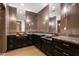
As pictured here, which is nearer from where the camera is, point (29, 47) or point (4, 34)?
point (29, 47)

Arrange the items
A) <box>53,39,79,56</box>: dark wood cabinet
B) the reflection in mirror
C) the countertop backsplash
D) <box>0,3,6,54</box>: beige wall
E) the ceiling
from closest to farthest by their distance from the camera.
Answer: <box>53,39,79,56</box>: dark wood cabinet
the countertop backsplash
the ceiling
the reflection in mirror
<box>0,3,6,54</box>: beige wall

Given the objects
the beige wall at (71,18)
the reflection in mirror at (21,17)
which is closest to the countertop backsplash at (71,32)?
the beige wall at (71,18)

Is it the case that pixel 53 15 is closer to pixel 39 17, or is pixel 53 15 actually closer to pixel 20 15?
pixel 39 17

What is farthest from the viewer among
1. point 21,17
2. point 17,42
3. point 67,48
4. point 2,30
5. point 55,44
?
point 17,42

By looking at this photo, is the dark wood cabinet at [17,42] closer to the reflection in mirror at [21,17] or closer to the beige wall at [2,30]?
the beige wall at [2,30]

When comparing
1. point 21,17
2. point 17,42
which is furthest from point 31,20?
point 17,42

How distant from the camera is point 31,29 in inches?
109

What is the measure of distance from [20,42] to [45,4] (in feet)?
5.55

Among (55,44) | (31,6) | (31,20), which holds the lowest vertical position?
(55,44)

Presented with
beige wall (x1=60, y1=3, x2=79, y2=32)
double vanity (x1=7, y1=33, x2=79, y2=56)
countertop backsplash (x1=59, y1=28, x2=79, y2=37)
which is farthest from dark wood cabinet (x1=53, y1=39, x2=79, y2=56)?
beige wall (x1=60, y1=3, x2=79, y2=32)

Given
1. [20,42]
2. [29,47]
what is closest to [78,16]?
[29,47]

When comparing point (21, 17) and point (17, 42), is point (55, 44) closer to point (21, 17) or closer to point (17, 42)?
point (21, 17)

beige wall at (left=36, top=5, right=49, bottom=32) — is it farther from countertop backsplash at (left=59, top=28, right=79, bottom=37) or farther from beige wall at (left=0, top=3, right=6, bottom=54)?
beige wall at (left=0, top=3, right=6, bottom=54)

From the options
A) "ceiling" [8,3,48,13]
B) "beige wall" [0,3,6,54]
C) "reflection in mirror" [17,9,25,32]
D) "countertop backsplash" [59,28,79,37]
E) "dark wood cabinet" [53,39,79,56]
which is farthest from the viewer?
"beige wall" [0,3,6,54]
